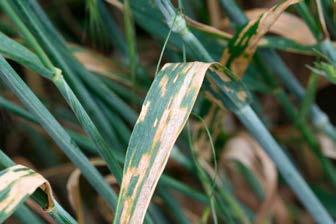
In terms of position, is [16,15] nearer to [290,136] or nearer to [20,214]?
[20,214]

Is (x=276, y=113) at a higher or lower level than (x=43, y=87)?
lower

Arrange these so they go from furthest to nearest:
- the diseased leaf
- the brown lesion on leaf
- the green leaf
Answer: the diseased leaf < the brown lesion on leaf < the green leaf

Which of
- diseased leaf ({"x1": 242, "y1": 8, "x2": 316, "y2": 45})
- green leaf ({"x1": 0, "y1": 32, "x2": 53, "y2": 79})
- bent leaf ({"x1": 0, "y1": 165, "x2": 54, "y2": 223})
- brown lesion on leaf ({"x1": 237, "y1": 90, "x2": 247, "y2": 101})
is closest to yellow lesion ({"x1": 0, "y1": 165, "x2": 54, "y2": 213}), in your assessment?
bent leaf ({"x1": 0, "y1": 165, "x2": 54, "y2": 223})

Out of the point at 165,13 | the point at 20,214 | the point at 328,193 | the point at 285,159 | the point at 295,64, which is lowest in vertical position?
the point at 328,193

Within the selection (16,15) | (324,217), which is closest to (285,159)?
(324,217)

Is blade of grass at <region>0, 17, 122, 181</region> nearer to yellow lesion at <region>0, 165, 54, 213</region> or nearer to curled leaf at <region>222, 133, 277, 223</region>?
yellow lesion at <region>0, 165, 54, 213</region>

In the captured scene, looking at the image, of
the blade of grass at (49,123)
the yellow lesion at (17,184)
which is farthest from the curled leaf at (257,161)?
the yellow lesion at (17,184)

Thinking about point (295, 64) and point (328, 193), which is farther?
point (295, 64)

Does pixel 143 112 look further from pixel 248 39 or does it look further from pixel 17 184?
pixel 248 39

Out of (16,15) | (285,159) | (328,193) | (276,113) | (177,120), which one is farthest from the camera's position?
(276,113)
